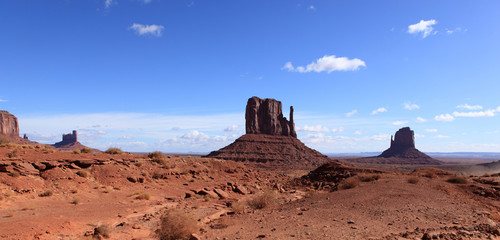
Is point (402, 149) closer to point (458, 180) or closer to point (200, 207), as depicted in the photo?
point (458, 180)

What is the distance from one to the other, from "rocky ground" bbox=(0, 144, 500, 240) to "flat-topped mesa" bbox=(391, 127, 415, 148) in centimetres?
15773

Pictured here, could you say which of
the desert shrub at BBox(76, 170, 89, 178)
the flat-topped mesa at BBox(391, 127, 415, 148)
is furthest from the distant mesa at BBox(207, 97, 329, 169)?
the flat-topped mesa at BBox(391, 127, 415, 148)

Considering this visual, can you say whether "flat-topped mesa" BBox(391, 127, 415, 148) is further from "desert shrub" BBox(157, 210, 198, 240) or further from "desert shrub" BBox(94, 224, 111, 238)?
"desert shrub" BBox(94, 224, 111, 238)

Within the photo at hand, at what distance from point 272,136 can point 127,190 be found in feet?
292

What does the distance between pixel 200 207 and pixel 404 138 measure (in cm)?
17521

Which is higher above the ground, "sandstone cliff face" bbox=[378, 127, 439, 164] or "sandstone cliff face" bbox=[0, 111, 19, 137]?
"sandstone cliff face" bbox=[0, 111, 19, 137]

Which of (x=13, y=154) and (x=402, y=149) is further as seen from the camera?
(x=402, y=149)

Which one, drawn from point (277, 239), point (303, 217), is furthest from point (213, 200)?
point (277, 239)

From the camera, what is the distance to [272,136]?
10662cm

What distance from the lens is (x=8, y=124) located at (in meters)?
119

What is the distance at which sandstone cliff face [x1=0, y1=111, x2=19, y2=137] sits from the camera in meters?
113

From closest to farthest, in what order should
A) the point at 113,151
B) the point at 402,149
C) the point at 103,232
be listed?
the point at 103,232
the point at 113,151
the point at 402,149

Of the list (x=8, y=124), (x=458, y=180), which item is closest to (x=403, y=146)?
(x=458, y=180)

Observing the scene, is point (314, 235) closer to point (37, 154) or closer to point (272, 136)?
point (37, 154)
